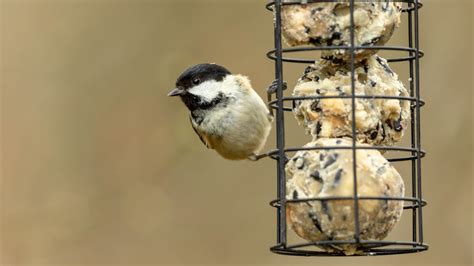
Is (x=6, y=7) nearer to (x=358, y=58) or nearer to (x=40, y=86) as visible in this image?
(x=40, y=86)

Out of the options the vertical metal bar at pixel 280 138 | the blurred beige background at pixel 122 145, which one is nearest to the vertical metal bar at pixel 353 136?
the vertical metal bar at pixel 280 138

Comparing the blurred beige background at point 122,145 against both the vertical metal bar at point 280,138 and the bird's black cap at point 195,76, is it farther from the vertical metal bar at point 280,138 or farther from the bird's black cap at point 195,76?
the vertical metal bar at point 280,138

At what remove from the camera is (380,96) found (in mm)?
4484

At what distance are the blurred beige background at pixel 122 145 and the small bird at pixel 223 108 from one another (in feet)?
6.76

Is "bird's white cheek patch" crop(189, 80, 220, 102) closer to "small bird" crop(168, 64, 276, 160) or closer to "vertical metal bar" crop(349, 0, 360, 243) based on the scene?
"small bird" crop(168, 64, 276, 160)

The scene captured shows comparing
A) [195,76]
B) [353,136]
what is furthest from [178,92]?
[353,136]

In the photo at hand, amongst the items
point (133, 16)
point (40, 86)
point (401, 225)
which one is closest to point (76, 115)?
point (40, 86)

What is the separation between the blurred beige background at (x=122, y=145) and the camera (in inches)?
305

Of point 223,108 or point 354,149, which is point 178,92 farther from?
point 354,149

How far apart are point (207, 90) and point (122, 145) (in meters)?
2.56

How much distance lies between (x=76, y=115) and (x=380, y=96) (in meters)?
3.79

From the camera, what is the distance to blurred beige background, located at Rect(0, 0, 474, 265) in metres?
7.76

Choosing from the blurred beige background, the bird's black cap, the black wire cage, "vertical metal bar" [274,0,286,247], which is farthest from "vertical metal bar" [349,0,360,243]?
the blurred beige background

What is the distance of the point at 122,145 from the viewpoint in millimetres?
7918
